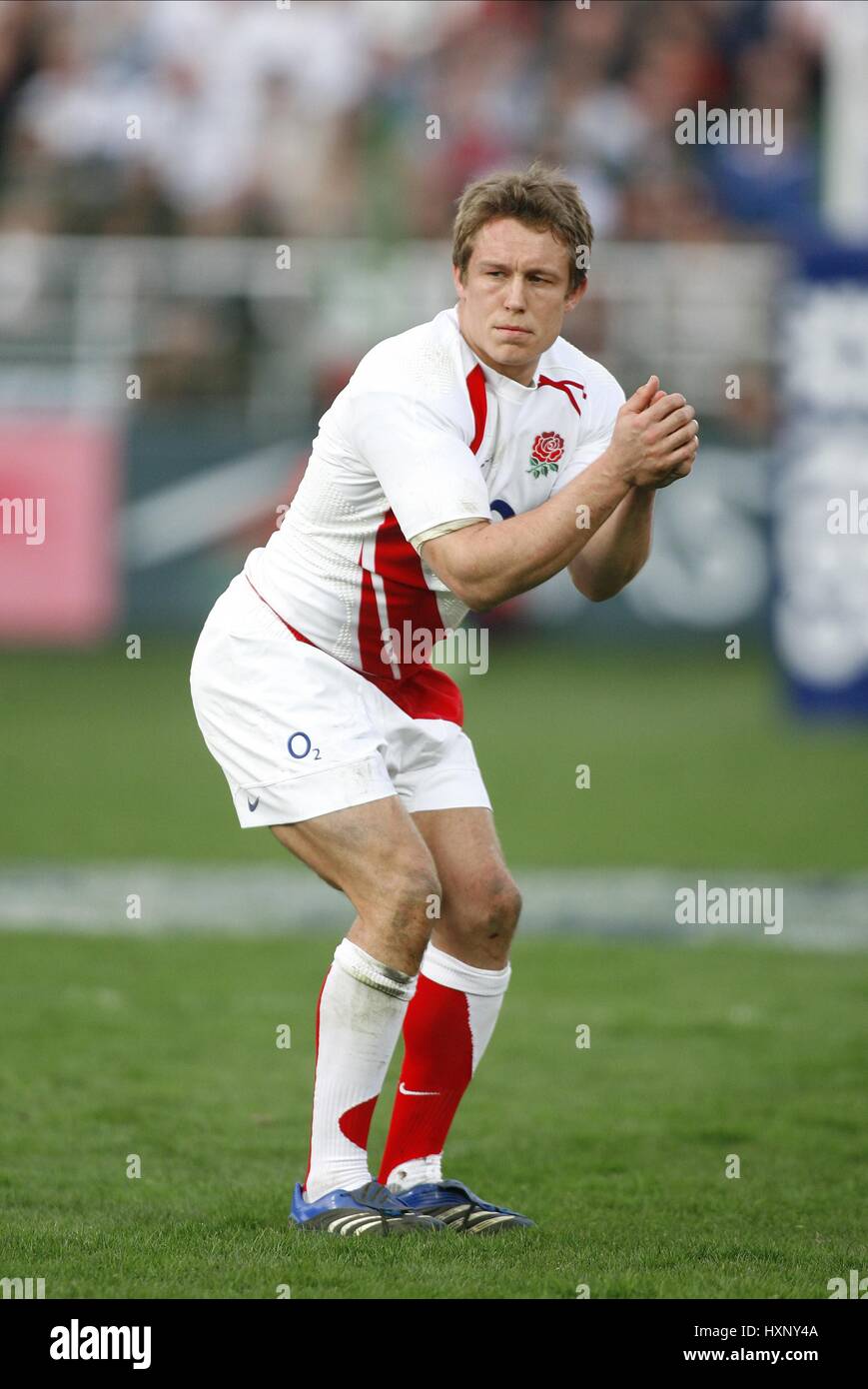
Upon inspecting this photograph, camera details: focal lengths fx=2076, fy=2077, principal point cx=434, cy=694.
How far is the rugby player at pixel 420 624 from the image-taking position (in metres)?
4.30

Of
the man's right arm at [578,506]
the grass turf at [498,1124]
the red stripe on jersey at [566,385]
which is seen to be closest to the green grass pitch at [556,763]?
the grass turf at [498,1124]

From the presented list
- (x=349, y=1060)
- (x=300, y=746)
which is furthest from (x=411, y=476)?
(x=349, y=1060)

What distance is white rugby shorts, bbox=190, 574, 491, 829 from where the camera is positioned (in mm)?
4605

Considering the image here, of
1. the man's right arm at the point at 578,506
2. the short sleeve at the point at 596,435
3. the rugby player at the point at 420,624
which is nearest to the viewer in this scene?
the man's right arm at the point at 578,506

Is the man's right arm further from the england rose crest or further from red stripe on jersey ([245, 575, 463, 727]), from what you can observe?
red stripe on jersey ([245, 575, 463, 727])

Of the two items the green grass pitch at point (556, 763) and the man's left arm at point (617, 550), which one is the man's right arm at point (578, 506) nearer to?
the man's left arm at point (617, 550)

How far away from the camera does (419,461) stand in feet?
14.2

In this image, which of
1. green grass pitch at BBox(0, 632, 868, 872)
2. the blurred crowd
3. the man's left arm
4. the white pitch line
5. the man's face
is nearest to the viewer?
the man's face

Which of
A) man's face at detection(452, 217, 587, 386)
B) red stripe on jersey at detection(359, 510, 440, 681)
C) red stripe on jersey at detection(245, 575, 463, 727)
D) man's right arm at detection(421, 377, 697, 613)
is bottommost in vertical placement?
red stripe on jersey at detection(245, 575, 463, 727)

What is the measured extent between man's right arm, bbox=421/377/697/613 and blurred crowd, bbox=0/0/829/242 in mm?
12896

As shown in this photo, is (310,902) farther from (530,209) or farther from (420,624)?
(530,209)

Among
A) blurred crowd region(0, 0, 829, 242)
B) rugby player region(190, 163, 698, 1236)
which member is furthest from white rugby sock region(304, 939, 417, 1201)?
blurred crowd region(0, 0, 829, 242)
